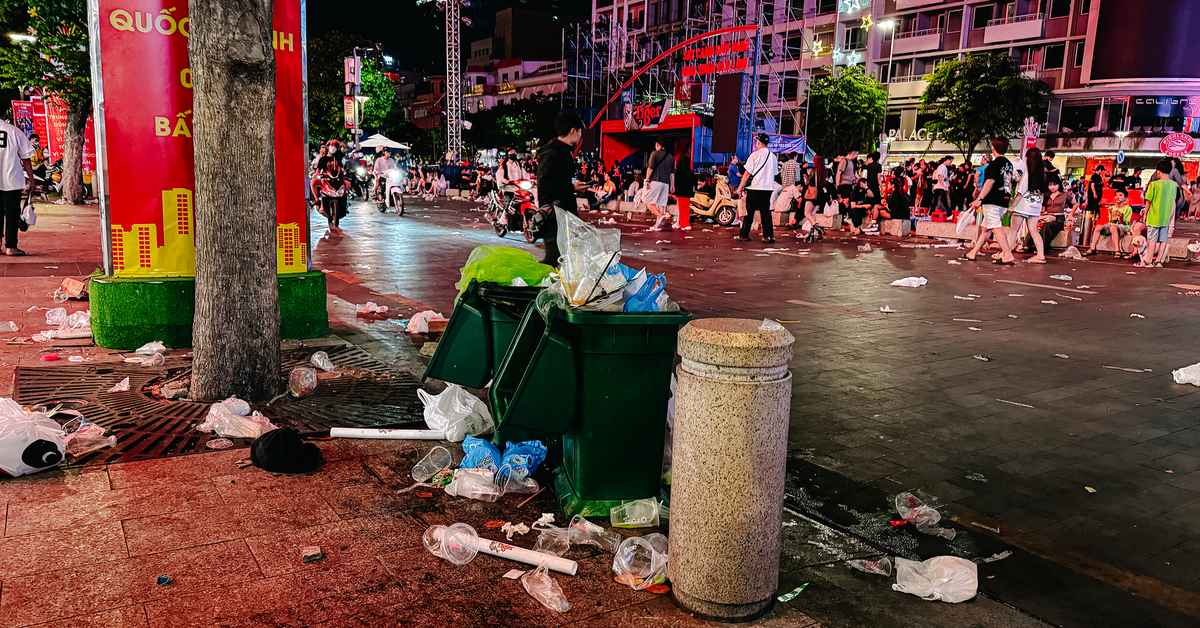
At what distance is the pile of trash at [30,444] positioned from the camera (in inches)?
139

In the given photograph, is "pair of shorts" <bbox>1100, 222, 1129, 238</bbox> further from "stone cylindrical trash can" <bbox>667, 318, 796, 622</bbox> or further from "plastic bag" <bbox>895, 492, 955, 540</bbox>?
"stone cylindrical trash can" <bbox>667, 318, 796, 622</bbox>

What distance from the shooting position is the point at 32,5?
1691 cm

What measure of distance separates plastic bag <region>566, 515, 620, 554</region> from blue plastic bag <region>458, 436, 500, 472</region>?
1.96 feet

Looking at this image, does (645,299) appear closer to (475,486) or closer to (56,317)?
(475,486)

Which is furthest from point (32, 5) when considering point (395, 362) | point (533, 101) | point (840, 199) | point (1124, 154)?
point (533, 101)

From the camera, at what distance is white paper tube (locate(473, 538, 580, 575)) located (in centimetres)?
294

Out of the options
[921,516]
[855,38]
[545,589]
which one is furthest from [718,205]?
[855,38]

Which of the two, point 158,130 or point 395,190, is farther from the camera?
point 395,190

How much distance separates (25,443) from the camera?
11.7 ft

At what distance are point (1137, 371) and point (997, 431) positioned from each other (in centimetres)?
239

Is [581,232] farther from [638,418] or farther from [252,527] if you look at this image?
[252,527]

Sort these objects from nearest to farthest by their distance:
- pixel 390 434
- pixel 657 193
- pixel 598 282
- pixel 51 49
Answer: pixel 598 282 < pixel 390 434 < pixel 51 49 < pixel 657 193

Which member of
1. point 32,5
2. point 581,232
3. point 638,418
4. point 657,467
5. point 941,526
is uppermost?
point 32,5

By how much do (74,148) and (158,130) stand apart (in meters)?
20.2
